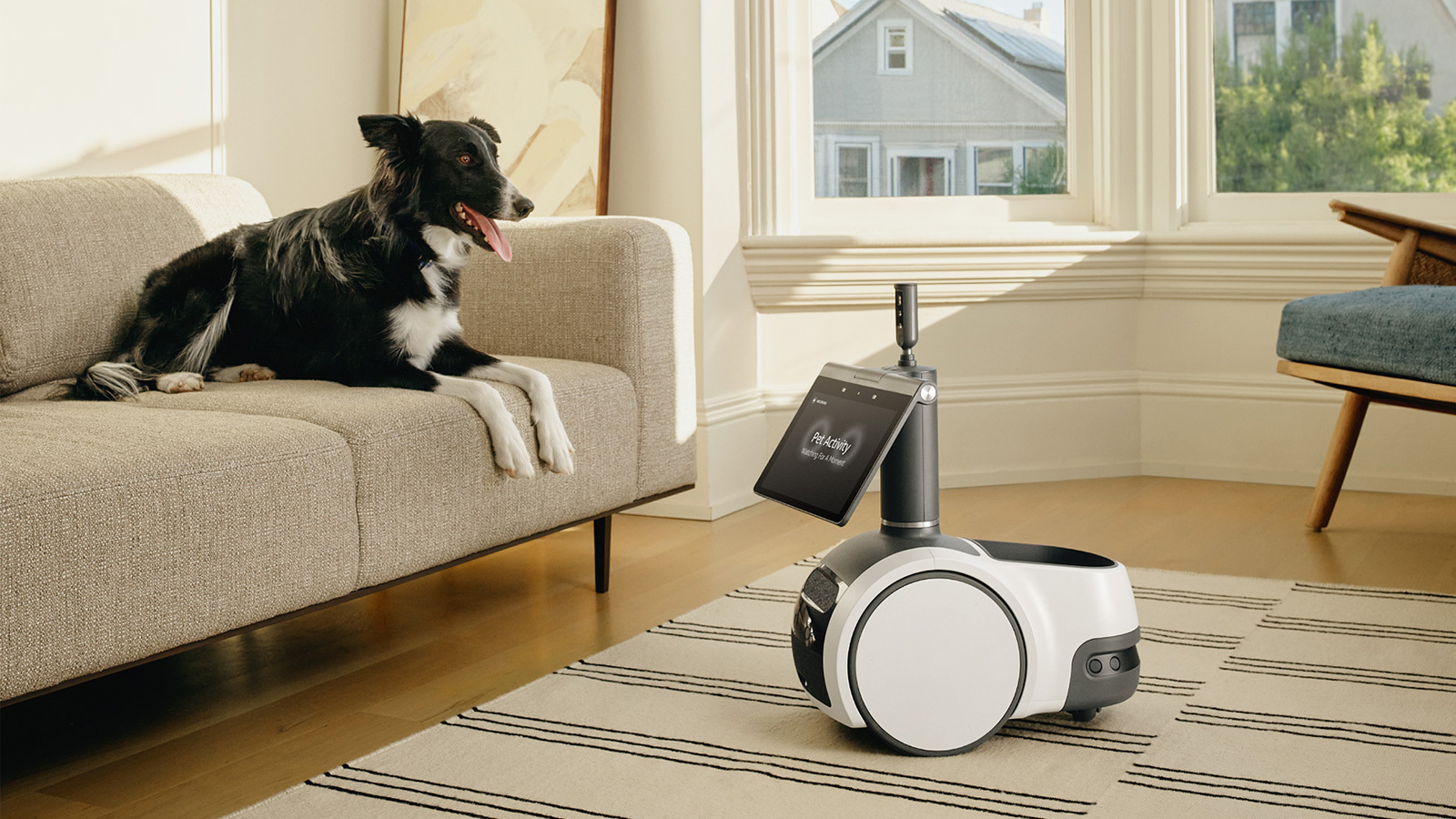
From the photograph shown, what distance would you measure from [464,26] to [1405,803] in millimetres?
2681

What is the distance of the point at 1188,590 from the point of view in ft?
7.25

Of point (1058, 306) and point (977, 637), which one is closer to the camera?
point (977, 637)

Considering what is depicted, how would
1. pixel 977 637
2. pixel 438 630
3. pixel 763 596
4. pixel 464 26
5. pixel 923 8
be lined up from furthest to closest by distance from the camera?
pixel 923 8 → pixel 464 26 → pixel 763 596 → pixel 438 630 → pixel 977 637

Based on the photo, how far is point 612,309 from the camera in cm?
221

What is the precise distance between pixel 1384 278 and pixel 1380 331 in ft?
1.14

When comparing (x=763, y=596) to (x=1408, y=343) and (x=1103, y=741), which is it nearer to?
(x=1103, y=741)

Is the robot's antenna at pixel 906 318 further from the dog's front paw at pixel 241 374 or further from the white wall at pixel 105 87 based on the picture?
the white wall at pixel 105 87

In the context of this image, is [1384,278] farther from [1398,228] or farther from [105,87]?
[105,87]

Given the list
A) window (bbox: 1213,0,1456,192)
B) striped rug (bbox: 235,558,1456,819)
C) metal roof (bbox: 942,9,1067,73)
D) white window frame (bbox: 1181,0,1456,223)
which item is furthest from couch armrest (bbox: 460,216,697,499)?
window (bbox: 1213,0,1456,192)

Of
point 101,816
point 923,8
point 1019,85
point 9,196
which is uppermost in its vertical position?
point 923,8

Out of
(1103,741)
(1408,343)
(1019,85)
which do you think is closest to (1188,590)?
(1408,343)

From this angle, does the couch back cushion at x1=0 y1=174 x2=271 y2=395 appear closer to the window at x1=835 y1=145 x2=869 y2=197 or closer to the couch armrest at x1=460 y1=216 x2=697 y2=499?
the couch armrest at x1=460 y1=216 x2=697 y2=499

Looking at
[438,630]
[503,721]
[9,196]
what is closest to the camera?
[503,721]

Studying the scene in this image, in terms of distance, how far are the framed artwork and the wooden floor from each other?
0.87 m
